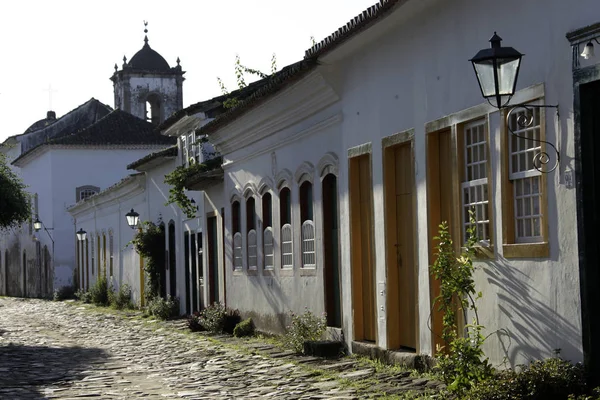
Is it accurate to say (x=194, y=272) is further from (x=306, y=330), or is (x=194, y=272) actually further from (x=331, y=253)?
(x=306, y=330)

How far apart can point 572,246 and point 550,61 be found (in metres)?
1.62

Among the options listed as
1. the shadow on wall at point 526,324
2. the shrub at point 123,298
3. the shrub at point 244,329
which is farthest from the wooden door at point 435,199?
the shrub at point 123,298

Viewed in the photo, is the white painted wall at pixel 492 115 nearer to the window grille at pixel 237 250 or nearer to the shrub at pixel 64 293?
the window grille at pixel 237 250

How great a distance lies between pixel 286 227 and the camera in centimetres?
1866

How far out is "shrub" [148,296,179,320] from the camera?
28.0 m

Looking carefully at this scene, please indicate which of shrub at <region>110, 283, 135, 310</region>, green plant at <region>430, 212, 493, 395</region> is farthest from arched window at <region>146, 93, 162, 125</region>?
green plant at <region>430, 212, 493, 395</region>

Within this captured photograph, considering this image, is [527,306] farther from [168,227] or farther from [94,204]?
[94,204]

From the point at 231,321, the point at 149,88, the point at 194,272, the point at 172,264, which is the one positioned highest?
the point at 149,88

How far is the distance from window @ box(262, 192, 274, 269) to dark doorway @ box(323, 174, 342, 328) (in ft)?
10.9

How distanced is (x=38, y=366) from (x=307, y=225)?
4.69 meters

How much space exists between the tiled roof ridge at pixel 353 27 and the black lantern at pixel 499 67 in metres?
2.36

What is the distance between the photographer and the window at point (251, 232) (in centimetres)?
2102

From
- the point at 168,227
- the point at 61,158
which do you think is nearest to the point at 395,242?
the point at 168,227

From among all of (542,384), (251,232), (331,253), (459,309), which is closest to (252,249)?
(251,232)
